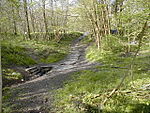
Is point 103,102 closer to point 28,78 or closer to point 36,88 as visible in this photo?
point 36,88

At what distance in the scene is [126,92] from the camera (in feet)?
19.5

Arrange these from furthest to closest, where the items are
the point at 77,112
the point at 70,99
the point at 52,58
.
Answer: the point at 52,58, the point at 70,99, the point at 77,112

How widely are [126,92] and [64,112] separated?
8.31 feet

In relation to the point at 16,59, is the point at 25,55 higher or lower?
higher

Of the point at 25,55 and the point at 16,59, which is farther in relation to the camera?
the point at 25,55

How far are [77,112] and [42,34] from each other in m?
27.6

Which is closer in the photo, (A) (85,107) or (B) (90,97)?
(A) (85,107)

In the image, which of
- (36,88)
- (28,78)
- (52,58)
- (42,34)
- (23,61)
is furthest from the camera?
(42,34)

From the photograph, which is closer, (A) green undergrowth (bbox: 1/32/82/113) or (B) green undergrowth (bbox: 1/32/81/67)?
(A) green undergrowth (bbox: 1/32/82/113)

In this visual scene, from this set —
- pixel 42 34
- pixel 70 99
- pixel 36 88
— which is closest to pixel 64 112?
pixel 70 99

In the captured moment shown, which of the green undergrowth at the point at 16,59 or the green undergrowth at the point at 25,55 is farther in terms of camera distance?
the green undergrowth at the point at 25,55

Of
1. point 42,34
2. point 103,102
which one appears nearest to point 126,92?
point 103,102

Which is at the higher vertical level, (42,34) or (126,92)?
(42,34)

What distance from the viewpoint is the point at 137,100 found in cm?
555
